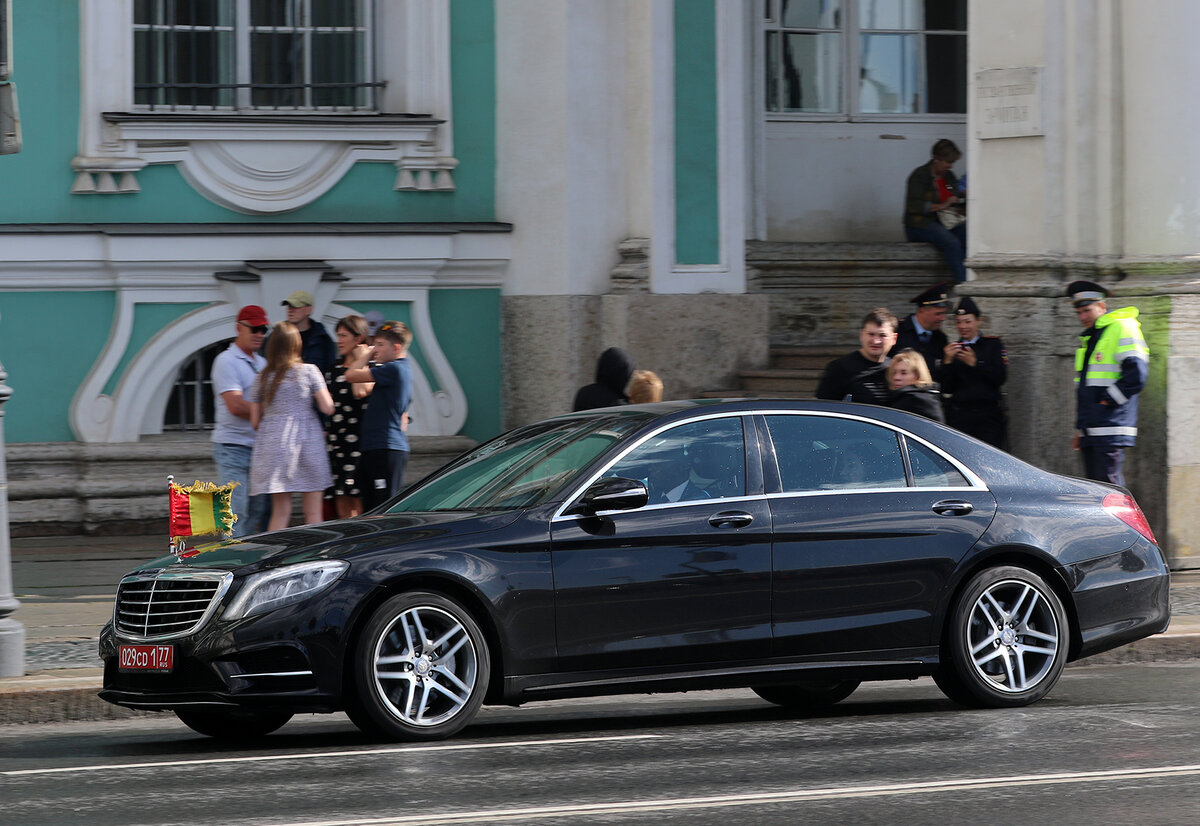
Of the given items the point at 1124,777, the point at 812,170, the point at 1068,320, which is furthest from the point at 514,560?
the point at 812,170

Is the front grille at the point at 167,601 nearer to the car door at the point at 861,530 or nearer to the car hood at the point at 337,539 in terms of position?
the car hood at the point at 337,539

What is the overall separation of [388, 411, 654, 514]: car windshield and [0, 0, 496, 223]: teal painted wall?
718cm

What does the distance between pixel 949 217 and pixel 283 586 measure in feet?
35.9

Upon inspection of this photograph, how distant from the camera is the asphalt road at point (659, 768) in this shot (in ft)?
20.8

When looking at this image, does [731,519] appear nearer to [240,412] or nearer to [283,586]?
[283,586]

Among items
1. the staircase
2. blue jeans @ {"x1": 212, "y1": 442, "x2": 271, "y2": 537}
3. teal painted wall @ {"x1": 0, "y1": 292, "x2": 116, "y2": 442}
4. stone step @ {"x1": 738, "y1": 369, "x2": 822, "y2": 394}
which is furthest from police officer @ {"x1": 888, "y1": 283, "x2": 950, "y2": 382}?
teal painted wall @ {"x1": 0, "y1": 292, "x2": 116, "y2": 442}

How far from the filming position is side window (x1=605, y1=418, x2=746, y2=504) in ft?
27.2

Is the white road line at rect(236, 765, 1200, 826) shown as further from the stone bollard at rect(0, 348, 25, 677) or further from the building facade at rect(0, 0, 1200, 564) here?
the building facade at rect(0, 0, 1200, 564)

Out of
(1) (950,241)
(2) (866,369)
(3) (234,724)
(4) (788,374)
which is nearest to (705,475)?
(3) (234,724)

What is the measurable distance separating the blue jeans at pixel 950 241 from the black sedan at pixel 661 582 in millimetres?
8328

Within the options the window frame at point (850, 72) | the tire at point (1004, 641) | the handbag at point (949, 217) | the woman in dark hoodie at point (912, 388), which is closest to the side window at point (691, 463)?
the tire at point (1004, 641)

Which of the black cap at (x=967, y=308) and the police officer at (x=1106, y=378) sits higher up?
the black cap at (x=967, y=308)

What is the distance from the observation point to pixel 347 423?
12.1 metres

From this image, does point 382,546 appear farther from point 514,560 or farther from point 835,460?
point 835,460
